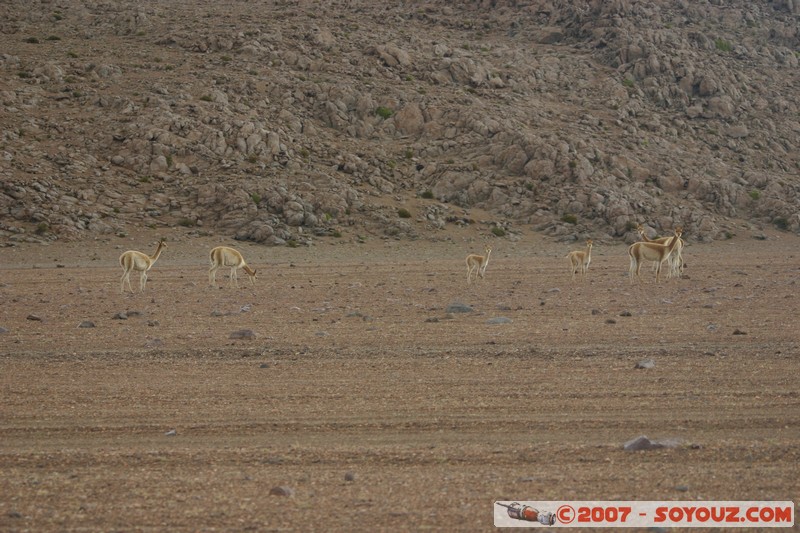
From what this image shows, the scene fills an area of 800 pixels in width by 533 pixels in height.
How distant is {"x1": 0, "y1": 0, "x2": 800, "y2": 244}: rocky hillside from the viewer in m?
45.9

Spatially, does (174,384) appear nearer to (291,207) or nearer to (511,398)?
(511,398)

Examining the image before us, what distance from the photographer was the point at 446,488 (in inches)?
305

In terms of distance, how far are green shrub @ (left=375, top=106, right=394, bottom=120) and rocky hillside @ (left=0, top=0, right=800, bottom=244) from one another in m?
0.35

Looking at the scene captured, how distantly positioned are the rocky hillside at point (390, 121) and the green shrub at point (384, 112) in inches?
13.8

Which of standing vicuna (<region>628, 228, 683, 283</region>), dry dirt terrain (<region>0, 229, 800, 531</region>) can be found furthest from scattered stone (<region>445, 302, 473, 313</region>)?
standing vicuna (<region>628, 228, 683, 283</region>)

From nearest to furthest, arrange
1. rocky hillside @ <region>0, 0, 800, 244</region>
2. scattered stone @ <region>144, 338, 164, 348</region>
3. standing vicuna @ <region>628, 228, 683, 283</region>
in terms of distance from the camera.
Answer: scattered stone @ <region>144, 338, 164, 348</region>, standing vicuna @ <region>628, 228, 683, 283</region>, rocky hillside @ <region>0, 0, 800, 244</region>

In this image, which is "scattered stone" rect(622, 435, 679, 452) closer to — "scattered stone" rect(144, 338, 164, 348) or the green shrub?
"scattered stone" rect(144, 338, 164, 348)

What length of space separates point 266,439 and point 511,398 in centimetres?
341

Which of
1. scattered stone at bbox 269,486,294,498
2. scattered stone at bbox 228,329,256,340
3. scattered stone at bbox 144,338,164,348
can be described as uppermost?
scattered stone at bbox 269,486,294,498

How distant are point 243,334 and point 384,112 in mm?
42378

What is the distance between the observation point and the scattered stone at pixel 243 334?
624 inches

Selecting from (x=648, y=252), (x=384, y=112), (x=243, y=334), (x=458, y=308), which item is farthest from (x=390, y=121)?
(x=243, y=334)

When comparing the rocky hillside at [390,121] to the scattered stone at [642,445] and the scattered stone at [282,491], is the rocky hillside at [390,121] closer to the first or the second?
the scattered stone at [642,445]

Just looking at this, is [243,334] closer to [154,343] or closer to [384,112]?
[154,343]
